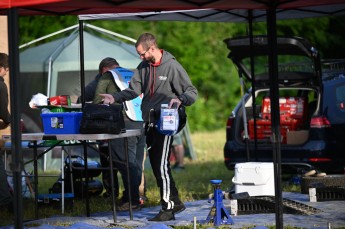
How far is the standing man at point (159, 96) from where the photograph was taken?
9.44m

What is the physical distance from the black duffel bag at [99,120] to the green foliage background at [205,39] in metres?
16.4

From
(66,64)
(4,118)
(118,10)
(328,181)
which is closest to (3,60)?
(4,118)

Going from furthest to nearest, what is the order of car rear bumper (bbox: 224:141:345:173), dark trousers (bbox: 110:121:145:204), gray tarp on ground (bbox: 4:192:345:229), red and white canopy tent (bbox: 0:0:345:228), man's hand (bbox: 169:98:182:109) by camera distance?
car rear bumper (bbox: 224:141:345:173) → dark trousers (bbox: 110:121:145:204) → gray tarp on ground (bbox: 4:192:345:229) → man's hand (bbox: 169:98:182:109) → red and white canopy tent (bbox: 0:0:345:228)

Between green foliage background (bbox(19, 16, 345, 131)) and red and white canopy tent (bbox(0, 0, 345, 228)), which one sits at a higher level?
green foliage background (bbox(19, 16, 345, 131))

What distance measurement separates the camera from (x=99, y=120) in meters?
9.23

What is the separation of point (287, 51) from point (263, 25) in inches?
608

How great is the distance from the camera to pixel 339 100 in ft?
41.1

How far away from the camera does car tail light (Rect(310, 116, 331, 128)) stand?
12422mm

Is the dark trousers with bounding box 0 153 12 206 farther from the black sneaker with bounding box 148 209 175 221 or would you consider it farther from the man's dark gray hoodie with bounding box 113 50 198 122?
the black sneaker with bounding box 148 209 175 221

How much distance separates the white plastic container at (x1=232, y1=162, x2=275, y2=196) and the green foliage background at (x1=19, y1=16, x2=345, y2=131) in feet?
49.8

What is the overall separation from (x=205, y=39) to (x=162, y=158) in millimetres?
17829

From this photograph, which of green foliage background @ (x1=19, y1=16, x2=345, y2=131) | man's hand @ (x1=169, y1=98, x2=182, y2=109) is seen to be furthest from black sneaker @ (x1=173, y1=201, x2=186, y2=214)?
green foliage background @ (x1=19, y1=16, x2=345, y2=131)

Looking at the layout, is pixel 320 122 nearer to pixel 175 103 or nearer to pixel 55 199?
pixel 55 199

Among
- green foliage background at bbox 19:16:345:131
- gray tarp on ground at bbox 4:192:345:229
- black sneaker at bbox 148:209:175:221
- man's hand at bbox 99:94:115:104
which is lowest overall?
gray tarp on ground at bbox 4:192:345:229
